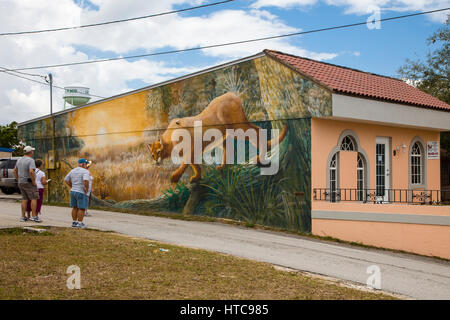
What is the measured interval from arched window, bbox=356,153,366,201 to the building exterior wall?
0.56 ft

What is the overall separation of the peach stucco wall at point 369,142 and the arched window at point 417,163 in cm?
36

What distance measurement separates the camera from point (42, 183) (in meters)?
13.0

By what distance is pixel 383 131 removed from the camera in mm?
17375

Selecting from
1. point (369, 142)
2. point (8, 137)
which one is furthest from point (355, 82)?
point (8, 137)

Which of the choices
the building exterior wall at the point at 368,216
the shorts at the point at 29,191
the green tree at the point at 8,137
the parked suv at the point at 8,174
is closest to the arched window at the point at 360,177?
the building exterior wall at the point at 368,216

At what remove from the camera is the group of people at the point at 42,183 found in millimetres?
11656

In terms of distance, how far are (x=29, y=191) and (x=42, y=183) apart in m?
0.61

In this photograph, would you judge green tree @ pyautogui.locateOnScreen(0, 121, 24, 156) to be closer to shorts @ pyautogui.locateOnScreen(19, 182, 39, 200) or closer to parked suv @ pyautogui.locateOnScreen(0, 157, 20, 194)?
parked suv @ pyautogui.locateOnScreen(0, 157, 20, 194)

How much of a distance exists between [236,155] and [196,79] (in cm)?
328

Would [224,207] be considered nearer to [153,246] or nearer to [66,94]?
[153,246]

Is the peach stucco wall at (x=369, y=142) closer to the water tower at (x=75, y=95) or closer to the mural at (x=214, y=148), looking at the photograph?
the mural at (x=214, y=148)

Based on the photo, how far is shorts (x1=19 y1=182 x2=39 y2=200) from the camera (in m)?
12.4

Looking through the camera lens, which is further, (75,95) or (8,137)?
(8,137)

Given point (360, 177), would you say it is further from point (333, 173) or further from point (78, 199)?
point (78, 199)
